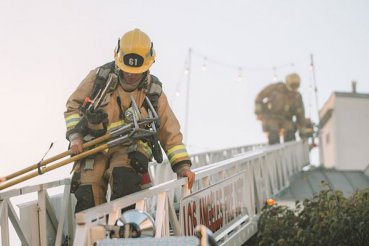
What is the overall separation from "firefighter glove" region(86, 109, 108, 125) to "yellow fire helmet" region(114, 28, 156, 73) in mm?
353

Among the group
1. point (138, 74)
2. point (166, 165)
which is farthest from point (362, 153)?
point (138, 74)

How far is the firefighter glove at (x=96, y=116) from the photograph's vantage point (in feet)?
18.9

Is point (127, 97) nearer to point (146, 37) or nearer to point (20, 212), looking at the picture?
point (146, 37)

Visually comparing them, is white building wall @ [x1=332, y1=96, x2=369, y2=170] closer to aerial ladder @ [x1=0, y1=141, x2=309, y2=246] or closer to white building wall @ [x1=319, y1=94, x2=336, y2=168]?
white building wall @ [x1=319, y1=94, x2=336, y2=168]

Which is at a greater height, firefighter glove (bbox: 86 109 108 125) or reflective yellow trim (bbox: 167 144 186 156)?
firefighter glove (bbox: 86 109 108 125)

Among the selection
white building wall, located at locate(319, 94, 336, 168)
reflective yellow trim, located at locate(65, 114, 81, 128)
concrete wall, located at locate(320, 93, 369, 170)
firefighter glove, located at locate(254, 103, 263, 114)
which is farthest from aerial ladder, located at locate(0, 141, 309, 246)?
white building wall, located at locate(319, 94, 336, 168)

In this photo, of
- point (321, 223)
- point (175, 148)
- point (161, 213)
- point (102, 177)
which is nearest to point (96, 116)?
point (102, 177)

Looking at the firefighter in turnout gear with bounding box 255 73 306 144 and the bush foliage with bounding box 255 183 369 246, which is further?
the firefighter in turnout gear with bounding box 255 73 306 144

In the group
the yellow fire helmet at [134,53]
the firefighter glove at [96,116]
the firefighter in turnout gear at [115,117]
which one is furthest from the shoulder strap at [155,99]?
the firefighter glove at [96,116]

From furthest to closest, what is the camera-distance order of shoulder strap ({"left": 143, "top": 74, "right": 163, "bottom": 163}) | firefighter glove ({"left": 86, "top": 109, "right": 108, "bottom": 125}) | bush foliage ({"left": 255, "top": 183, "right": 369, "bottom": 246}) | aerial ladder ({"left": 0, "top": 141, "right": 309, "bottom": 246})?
bush foliage ({"left": 255, "top": 183, "right": 369, "bottom": 246}) → shoulder strap ({"left": 143, "top": 74, "right": 163, "bottom": 163}) → firefighter glove ({"left": 86, "top": 109, "right": 108, "bottom": 125}) → aerial ladder ({"left": 0, "top": 141, "right": 309, "bottom": 246})

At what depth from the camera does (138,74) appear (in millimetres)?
5914

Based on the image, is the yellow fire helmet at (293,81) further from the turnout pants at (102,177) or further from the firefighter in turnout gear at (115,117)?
the turnout pants at (102,177)

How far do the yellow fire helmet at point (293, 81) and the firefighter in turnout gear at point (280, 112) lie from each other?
0.48 m

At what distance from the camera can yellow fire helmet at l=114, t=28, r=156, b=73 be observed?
5793 mm
